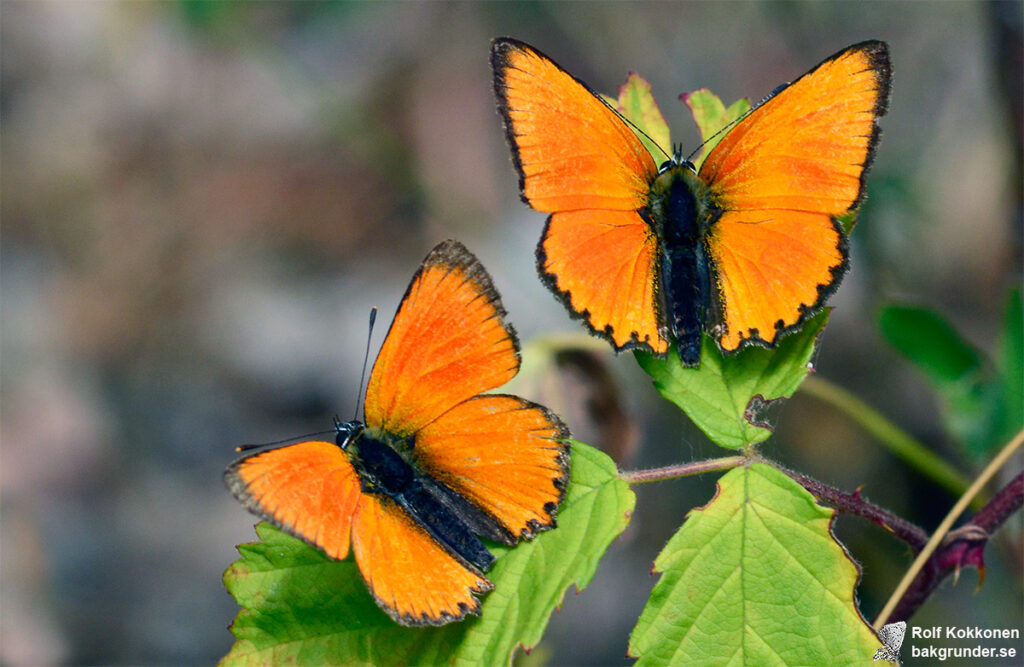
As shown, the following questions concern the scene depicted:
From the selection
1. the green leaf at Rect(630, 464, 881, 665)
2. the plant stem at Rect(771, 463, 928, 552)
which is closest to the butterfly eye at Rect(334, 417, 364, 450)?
the green leaf at Rect(630, 464, 881, 665)

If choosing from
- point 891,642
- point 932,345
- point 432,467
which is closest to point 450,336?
point 432,467

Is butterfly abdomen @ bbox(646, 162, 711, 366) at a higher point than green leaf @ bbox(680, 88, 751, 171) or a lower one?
lower

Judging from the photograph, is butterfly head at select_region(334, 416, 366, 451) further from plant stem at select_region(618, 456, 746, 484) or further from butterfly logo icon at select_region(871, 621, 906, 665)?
butterfly logo icon at select_region(871, 621, 906, 665)

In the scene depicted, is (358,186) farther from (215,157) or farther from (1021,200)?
(1021,200)

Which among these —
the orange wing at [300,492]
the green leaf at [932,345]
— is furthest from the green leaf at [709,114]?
the green leaf at [932,345]

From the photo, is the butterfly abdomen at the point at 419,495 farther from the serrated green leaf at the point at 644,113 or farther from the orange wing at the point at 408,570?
the serrated green leaf at the point at 644,113

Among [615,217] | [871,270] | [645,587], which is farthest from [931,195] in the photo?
[615,217]

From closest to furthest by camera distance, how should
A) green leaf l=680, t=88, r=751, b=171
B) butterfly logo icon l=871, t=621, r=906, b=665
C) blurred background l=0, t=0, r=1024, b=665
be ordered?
butterfly logo icon l=871, t=621, r=906, b=665 → green leaf l=680, t=88, r=751, b=171 → blurred background l=0, t=0, r=1024, b=665
